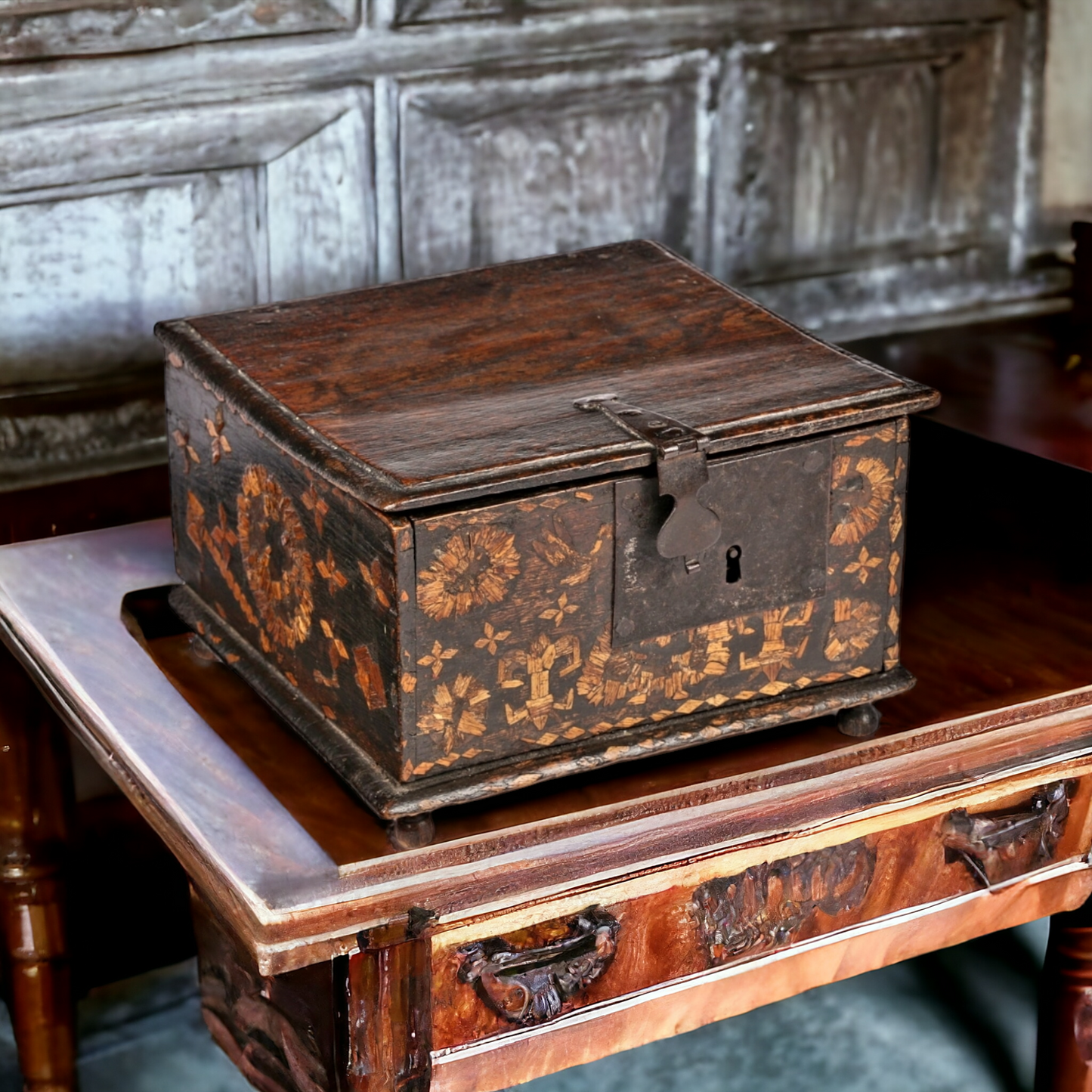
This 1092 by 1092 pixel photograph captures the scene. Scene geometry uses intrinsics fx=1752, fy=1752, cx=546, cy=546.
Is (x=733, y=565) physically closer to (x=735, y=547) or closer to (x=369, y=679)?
(x=735, y=547)

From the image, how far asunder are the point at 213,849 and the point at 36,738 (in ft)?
1.84

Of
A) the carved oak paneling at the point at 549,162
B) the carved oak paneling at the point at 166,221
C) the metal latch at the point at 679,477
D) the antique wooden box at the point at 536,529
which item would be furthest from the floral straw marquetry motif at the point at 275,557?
the carved oak paneling at the point at 549,162

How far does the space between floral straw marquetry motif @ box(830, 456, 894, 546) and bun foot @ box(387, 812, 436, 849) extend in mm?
343

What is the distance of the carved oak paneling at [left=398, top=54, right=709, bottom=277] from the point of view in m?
1.83

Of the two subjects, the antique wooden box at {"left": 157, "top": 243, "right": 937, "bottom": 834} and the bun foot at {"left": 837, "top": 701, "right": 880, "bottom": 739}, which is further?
the bun foot at {"left": 837, "top": 701, "right": 880, "bottom": 739}

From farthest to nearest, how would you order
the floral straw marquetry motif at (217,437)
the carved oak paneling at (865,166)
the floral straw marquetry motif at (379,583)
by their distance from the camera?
the carved oak paneling at (865,166) < the floral straw marquetry motif at (217,437) < the floral straw marquetry motif at (379,583)

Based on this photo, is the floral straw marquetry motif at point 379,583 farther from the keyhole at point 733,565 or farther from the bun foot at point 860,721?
the bun foot at point 860,721

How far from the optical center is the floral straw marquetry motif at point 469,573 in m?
1.09

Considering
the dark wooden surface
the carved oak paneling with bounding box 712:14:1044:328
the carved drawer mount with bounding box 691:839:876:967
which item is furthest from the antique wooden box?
the carved oak paneling with bounding box 712:14:1044:328

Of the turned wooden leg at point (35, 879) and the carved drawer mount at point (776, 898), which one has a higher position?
the carved drawer mount at point (776, 898)

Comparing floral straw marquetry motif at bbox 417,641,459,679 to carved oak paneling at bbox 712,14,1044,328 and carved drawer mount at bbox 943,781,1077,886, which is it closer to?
carved drawer mount at bbox 943,781,1077,886

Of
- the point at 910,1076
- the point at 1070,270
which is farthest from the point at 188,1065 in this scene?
the point at 1070,270

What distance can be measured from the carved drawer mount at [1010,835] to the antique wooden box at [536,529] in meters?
0.14

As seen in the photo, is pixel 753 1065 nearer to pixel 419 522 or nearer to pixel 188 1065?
pixel 188 1065
